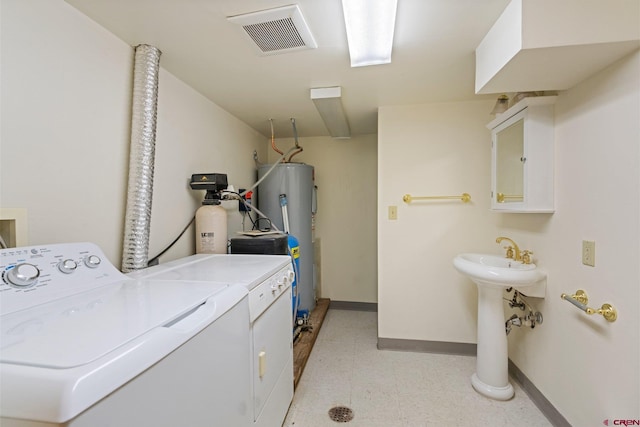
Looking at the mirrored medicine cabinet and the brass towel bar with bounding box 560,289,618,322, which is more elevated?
the mirrored medicine cabinet

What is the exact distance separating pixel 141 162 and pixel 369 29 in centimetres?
128

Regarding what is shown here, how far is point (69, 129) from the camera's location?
3.83 ft

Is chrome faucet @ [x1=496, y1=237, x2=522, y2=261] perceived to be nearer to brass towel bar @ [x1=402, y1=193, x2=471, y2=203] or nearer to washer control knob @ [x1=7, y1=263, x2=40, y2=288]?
brass towel bar @ [x1=402, y1=193, x2=471, y2=203]

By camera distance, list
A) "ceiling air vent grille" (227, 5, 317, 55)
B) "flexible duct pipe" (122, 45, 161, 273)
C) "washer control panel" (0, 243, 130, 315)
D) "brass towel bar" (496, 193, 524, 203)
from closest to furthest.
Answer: "washer control panel" (0, 243, 130, 315)
"ceiling air vent grille" (227, 5, 317, 55)
"flexible duct pipe" (122, 45, 161, 273)
"brass towel bar" (496, 193, 524, 203)

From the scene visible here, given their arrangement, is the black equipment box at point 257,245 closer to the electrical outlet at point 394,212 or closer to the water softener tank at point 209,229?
the water softener tank at point 209,229

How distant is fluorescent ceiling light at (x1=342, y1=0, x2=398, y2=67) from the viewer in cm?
117

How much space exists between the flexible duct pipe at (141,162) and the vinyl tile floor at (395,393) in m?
1.26

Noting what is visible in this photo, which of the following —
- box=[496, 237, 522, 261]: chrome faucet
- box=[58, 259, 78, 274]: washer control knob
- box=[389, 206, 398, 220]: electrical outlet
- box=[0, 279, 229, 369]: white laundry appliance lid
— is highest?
box=[389, 206, 398, 220]: electrical outlet

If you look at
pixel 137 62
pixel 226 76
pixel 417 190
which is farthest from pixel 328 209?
pixel 137 62

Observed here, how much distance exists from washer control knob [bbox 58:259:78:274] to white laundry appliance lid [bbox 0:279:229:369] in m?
0.10

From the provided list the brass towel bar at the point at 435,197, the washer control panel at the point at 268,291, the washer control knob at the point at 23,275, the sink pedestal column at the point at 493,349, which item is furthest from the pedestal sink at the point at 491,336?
the washer control knob at the point at 23,275

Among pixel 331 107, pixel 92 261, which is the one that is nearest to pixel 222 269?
pixel 92 261

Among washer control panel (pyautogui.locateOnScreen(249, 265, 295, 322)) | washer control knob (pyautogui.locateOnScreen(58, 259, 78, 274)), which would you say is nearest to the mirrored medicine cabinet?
washer control panel (pyautogui.locateOnScreen(249, 265, 295, 322))

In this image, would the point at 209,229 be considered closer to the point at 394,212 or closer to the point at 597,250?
the point at 394,212
